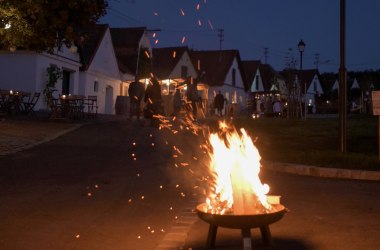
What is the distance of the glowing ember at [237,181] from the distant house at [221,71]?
48.4 meters

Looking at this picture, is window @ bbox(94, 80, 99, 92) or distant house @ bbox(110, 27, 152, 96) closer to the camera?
window @ bbox(94, 80, 99, 92)

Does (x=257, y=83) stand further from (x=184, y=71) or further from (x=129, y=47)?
(x=129, y=47)

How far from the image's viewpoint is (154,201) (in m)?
8.16

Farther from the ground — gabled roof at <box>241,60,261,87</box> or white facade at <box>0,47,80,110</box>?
gabled roof at <box>241,60,261,87</box>

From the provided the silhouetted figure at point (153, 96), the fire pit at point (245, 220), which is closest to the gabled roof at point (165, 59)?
the silhouetted figure at point (153, 96)

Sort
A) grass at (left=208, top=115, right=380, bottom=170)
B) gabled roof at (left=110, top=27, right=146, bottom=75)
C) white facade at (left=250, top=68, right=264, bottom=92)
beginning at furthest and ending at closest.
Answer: white facade at (left=250, top=68, right=264, bottom=92)
gabled roof at (left=110, top=27, right=146, bottom=75)
grass at (left=208, top=115, right=380, bottom=170)

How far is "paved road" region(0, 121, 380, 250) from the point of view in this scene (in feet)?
19.5

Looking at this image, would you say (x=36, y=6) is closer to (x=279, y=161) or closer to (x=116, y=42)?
(x=279, y=161)

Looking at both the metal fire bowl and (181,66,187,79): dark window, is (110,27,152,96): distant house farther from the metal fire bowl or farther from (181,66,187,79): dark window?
the metal fire bowl

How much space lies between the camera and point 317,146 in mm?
15609

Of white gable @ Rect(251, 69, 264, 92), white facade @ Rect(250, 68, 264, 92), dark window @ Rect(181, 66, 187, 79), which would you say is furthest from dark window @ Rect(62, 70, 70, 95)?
white gable @ Rect(251, 69, 264, 92)

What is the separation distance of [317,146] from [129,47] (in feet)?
99.0

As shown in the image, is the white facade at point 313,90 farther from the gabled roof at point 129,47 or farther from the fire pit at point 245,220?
the fire pit at point 245,220

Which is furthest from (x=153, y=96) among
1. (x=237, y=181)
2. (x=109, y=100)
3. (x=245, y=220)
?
(x=109, y=100)
